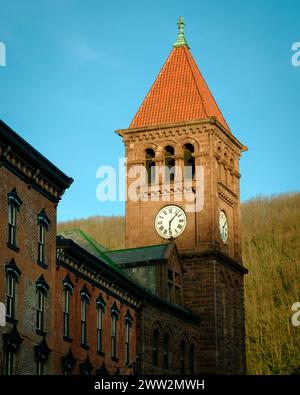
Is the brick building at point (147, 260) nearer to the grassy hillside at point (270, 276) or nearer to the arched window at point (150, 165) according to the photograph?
the arched window at point (150, 165)

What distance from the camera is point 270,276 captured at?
395 ft

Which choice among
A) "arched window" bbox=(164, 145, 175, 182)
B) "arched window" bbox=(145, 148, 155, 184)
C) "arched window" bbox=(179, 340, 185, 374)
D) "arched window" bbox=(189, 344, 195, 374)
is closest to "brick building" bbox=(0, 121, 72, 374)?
"arched window" bbox=(179, 340, 185, 374)

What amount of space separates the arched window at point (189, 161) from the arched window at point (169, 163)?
87 cm

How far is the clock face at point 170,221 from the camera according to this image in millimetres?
76562

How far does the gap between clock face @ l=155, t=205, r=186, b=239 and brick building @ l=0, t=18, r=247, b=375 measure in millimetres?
90

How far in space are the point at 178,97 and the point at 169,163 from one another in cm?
503

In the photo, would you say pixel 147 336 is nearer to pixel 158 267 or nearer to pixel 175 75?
pixel 158 267

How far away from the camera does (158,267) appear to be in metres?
70.4

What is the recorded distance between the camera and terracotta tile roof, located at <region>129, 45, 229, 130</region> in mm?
79125

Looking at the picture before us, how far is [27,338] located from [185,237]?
91.9 ft

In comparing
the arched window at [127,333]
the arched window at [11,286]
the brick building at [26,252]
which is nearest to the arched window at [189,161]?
the arched window at [127,333]

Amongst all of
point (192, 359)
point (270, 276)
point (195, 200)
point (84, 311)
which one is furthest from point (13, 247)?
point (270, 276)

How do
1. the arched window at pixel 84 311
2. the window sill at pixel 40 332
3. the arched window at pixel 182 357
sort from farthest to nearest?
1. the arched window at pixel 182 357
2. the arched window at pixel 84 311
3. the window sill at pixel 40 332
